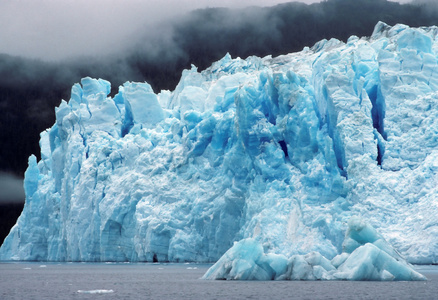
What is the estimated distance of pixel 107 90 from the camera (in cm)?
4372

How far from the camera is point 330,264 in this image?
2109 cm

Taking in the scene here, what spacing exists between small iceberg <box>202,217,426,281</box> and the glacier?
4708mm

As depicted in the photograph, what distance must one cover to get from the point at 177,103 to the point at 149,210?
8.99 meters

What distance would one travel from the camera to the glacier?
96.1ft

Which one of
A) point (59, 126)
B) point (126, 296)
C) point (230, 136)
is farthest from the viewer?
point (59, 126)

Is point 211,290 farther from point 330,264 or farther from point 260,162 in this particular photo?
point 260,162

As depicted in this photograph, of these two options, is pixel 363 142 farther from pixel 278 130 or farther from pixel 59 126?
pixel 59 126

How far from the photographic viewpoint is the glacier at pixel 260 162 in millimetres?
29281

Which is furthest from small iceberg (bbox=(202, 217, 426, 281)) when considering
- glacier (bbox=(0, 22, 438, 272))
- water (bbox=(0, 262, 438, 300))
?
glacier (bbox=(0, 22, 438, 272))

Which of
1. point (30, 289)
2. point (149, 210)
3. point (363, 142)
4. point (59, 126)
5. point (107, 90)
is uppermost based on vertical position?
point (107, 90)

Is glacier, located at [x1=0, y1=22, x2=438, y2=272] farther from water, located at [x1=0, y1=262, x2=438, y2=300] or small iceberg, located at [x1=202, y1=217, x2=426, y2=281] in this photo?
water, located at [x1=0, y1=262, x2=438, y2=300]

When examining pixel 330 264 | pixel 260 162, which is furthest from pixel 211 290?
pixel 260 162

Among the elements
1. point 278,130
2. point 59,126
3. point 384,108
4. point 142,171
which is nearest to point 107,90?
point 59,126

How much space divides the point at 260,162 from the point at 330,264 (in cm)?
1104
